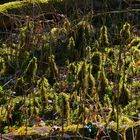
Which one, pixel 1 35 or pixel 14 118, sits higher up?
pixel 1 35

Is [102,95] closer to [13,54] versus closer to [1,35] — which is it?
[13,54]

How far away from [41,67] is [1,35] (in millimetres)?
1640

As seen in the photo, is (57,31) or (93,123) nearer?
→ (93,123)

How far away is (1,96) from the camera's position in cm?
491

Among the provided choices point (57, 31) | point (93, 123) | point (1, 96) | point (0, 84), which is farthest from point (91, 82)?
point (57, 31)

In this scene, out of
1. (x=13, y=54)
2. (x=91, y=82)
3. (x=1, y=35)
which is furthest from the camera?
(x=1, y=35)

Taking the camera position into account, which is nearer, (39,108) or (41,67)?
(39,108)

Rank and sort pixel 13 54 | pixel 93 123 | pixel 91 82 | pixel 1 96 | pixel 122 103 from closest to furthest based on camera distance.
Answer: pixel 93 123 → pixel 91 82 → pixel 122 103 → pixel 1 96 → pixel 13 54

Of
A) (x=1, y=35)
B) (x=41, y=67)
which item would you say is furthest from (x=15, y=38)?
(x=41, y=67)

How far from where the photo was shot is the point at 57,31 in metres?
6.16

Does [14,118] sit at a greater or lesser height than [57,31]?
lesser

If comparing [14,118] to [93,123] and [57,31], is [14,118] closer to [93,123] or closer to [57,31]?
[93,123]

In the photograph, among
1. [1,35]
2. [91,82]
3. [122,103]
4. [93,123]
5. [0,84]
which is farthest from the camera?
[1,35]

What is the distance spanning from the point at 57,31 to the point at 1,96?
5.25 feet
